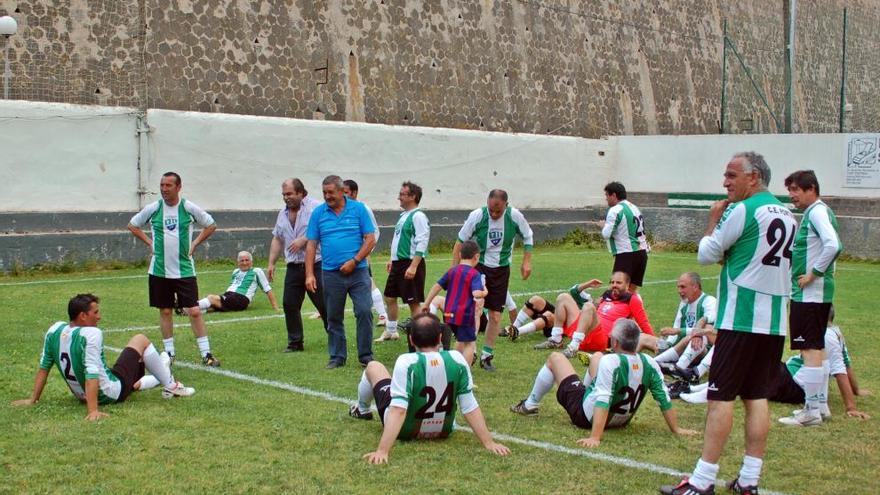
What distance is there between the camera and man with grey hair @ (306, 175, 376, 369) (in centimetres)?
970

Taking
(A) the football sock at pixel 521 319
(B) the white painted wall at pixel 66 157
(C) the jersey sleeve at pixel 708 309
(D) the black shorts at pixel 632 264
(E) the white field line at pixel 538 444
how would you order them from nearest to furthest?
(E) the white field line at pixel 538 444 < (C) the jersey sleeve at pixel 708 309 < (A) the football sock at pixel 521 319 < (D) the black shorts at pixel 632 264 < (B) the white painted wall at pixel 66 157

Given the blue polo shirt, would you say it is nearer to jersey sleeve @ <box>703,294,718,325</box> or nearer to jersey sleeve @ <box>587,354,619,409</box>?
jersey sleeve @ <box>703,294,718,325</box>

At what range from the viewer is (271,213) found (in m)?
21.9

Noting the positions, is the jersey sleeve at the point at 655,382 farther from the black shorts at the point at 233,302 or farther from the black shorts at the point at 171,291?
the black shorts at the point at 233,302

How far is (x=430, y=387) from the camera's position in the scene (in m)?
6.58

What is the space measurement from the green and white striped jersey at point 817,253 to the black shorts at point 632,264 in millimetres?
4765

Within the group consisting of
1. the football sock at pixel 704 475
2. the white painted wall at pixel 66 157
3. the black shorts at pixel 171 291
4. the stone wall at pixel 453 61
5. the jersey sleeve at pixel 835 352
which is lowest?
the football sock at pixel 704 475

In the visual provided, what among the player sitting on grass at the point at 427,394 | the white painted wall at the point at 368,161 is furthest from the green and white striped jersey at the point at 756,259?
the white painted wall at the point at 368,161

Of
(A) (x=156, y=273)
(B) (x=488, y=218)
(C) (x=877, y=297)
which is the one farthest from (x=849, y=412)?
(C) (x=877, y=297)

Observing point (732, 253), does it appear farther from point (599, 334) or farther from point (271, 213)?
point (271, 213)

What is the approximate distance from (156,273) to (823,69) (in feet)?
124

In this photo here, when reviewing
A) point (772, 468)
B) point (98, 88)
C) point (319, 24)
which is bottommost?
→ point (772, 468)

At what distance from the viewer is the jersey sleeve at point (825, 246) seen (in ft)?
25.2

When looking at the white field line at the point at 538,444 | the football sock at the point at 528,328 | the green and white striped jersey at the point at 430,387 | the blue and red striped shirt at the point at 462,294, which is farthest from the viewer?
the football sock at the point at 528,328
